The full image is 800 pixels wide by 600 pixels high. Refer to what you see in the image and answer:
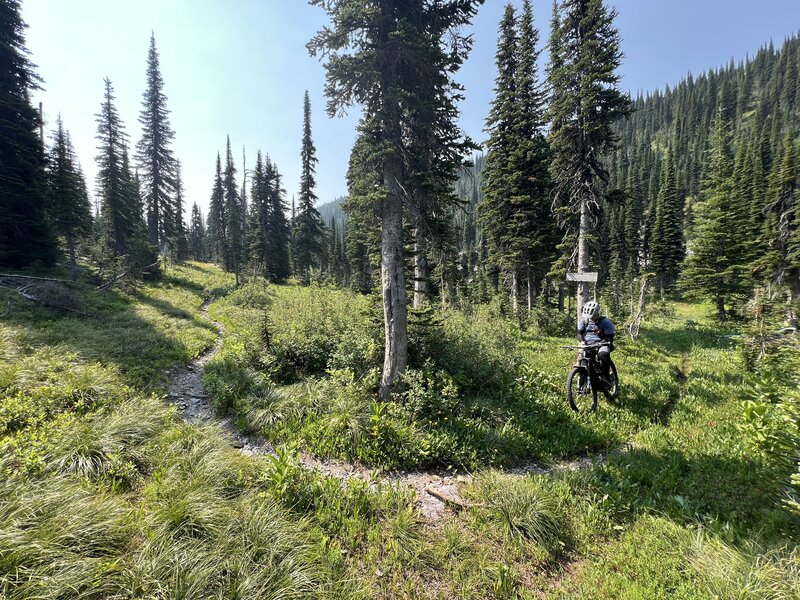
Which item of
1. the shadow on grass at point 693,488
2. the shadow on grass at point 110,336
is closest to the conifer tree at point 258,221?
the shadow on grass at point 110,336

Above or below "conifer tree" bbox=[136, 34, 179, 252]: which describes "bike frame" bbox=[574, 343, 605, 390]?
below

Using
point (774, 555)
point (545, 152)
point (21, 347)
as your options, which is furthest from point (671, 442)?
point (545, 152)

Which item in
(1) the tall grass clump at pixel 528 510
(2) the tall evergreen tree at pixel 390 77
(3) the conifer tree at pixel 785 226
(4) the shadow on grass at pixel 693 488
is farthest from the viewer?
(3) the conifer tree at pixel 785 226

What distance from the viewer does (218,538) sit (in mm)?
3730

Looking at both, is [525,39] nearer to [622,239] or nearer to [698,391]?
[698,391]

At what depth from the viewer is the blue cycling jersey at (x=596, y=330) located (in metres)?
7.72

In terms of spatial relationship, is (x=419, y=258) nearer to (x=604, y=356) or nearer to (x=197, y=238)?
(x=604, y=356)

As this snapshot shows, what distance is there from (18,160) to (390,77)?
25.3 m

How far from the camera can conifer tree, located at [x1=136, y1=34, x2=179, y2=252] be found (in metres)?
35.5

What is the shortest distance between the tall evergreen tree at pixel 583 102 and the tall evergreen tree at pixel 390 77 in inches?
400

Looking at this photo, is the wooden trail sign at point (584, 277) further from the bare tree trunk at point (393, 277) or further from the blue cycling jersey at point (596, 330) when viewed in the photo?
the bare tree trunk at point (393, 277)

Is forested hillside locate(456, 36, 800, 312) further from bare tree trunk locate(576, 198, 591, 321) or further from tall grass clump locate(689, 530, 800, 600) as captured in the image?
tall grass clump locate(689, 530, 800, 600)

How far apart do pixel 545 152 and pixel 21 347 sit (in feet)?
89.6

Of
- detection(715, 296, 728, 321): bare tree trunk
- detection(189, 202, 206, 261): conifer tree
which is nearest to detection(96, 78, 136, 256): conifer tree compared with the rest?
detection(189, 202, 206, 261): conifer tree
